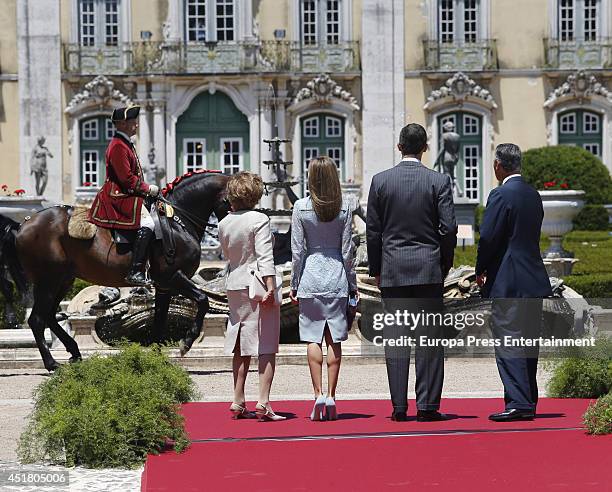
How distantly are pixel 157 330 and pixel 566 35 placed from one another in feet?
83.1

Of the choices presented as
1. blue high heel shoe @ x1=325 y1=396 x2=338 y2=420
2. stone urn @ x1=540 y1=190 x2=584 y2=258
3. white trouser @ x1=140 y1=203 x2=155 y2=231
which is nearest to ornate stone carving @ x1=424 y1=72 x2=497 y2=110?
stone urn @ x1=540 y1=190 x2=584 y2=258

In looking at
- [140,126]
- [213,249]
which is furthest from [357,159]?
[213,249]

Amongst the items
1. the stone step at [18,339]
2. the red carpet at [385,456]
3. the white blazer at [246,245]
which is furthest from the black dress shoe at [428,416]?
the stone step at [18,339]

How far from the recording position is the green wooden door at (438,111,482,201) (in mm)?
37219

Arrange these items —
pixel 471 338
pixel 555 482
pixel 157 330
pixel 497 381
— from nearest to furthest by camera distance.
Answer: pixel 555 482 < pixel 471 338 < pixel 497 381 < pixel 157 330

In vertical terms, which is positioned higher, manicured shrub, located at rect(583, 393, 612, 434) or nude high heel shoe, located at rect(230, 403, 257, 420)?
manicured shrub, located at rect(583, 393, 612, 434)

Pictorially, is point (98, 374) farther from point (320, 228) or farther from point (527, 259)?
point (527, 259)

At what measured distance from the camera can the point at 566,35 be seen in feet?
122

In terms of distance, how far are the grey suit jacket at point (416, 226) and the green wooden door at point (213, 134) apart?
28374 mm

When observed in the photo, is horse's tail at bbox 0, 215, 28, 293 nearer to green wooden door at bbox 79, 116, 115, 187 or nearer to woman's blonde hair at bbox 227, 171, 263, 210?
woman's blonde hair at bbox 227, 171, 263, 210

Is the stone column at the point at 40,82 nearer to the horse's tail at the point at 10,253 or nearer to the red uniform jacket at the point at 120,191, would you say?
the horse's tail at the point at 10,253

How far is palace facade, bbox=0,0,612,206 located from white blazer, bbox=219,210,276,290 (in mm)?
27163

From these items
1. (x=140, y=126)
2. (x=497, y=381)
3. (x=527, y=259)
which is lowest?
(x=497, y=381)

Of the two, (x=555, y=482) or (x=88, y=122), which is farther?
(x=88, y=122)
